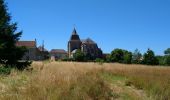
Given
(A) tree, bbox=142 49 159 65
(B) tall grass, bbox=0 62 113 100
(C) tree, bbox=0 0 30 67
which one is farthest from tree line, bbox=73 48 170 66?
(B) tall grass, bbox=0 62 113 100

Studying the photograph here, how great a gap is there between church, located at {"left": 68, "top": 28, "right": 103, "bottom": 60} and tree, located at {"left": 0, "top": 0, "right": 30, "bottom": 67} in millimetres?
118230

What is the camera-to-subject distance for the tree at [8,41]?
24016 millimetres

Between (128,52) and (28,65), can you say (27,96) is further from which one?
(128,52)

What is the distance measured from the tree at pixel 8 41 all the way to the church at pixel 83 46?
388 feet

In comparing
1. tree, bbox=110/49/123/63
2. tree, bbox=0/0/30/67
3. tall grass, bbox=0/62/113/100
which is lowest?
tall grass, bbox=0/62/113/100

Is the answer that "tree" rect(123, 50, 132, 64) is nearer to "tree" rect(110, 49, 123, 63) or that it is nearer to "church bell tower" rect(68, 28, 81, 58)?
"tree" rect(110, 49, 123, 63)

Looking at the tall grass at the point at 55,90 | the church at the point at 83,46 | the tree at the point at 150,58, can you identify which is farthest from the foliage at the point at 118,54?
the tall grass at the point at 55,90

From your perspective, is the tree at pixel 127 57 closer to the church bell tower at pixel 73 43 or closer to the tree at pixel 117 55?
the tree at pixel 117 55

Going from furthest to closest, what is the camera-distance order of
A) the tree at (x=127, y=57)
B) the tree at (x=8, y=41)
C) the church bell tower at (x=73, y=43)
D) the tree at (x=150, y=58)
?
the church bell tower at (x=73, y=43), the tree at (x=127, y=57), the tree at (x=150, y=58), the tree at (x=8, y=41)

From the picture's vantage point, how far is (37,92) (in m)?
9.47

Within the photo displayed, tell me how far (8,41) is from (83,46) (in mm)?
126364

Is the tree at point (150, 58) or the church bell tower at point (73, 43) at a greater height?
the church bell tower at point (73, 43)

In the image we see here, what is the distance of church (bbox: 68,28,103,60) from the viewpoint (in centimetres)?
14688

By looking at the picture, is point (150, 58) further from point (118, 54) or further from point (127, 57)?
point (118, 54)
